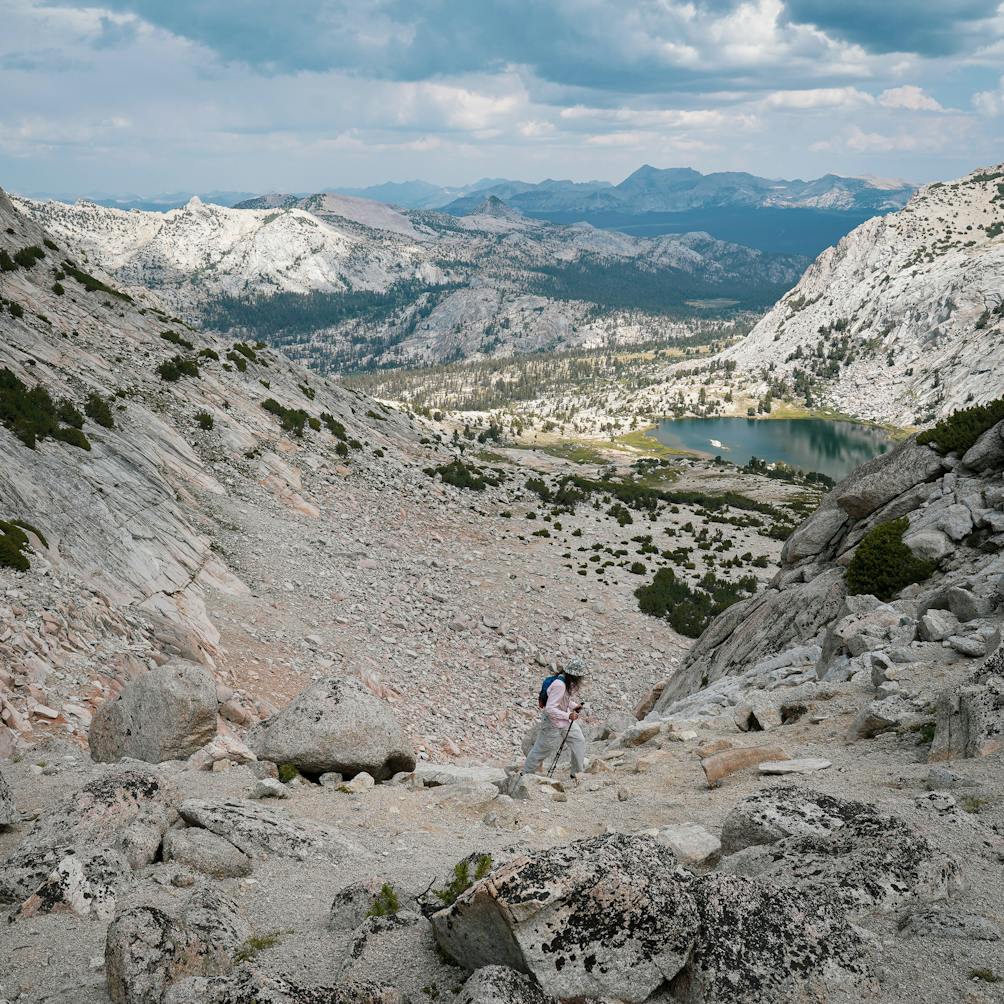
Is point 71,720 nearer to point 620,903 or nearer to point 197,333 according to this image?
point 620,903

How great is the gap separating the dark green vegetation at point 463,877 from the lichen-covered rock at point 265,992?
1210 millimetres

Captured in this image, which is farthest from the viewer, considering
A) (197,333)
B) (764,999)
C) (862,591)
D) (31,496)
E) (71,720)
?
(197,333)

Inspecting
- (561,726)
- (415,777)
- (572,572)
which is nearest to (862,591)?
(561,726)

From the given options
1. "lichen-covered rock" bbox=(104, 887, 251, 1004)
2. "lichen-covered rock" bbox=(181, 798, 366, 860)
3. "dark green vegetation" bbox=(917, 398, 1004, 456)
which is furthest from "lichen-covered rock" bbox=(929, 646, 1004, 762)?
"dark green vegetation" bbox=(917, 398, 1004, 456)

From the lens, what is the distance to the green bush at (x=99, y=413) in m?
35.2

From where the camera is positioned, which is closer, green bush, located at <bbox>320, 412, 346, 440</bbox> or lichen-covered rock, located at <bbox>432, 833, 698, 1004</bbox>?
lichen-covered rock, located at <bbox>432, 833, 698, 1004</bbox>

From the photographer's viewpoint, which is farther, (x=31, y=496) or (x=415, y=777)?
(x=31, y=496)

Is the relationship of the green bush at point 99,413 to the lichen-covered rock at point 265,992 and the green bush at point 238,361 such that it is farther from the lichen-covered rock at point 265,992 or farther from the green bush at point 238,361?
the lichen-covered rock at point 265,992

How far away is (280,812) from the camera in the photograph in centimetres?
1214

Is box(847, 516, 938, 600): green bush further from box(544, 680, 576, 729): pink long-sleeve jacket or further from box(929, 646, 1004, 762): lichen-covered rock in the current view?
box(544, 680, 576, 729): pink long-sleeve jacket

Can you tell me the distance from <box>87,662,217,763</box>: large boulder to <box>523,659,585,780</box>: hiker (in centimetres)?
690

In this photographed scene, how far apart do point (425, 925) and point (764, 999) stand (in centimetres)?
312

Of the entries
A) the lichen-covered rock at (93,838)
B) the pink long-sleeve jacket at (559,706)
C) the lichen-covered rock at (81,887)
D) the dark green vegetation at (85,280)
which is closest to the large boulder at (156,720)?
the lichen-covered rock at (93,838)

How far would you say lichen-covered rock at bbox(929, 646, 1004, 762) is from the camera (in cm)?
1128
